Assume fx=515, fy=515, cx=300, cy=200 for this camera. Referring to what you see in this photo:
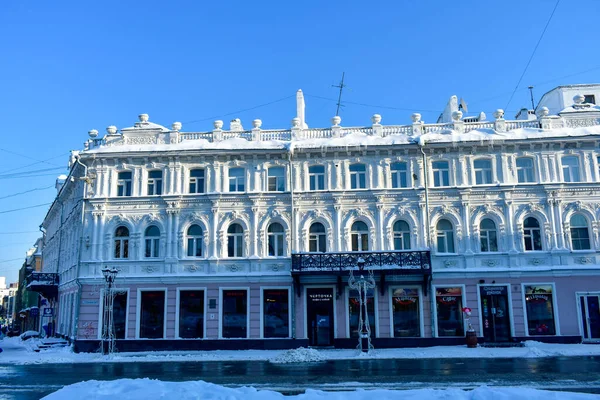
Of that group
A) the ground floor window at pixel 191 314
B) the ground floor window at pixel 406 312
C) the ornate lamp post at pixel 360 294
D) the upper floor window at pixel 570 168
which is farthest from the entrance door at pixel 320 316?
the upper floor window at pixel 570 168

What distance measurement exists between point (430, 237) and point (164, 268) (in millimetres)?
15218

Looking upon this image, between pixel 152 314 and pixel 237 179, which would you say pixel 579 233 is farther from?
pixel 152 314

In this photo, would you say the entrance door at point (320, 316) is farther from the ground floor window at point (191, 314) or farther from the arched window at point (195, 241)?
the arched window at point (195, 241)

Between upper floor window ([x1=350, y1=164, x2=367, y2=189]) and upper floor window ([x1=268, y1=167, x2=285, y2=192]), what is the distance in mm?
4040

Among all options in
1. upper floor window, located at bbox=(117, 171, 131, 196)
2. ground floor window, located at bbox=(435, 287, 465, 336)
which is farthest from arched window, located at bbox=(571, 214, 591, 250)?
upper floor window, located at bbox=(117, 171, 131, 196)

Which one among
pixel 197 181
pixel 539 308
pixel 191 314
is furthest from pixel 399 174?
pixel 191 314

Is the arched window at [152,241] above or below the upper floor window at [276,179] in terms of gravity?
below

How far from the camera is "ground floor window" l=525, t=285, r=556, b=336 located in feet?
90.5

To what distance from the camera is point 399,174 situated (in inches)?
1172

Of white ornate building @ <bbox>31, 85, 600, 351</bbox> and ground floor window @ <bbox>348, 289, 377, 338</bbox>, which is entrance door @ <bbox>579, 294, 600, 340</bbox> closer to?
white ornate building @ <bbox>31, 85, 600, 351</bbox>

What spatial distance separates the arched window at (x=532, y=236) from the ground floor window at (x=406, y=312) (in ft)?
22.0

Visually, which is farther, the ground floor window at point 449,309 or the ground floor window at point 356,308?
the ground floor window at point 356,308

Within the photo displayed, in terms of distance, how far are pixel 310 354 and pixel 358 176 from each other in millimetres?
11396

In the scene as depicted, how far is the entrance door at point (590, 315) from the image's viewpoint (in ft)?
89.1
